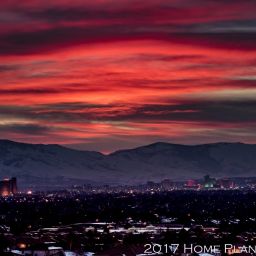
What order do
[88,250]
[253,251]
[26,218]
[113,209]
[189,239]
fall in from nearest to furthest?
[253,251]
[88,250]
[189,239]
[26,218]
[113,209]

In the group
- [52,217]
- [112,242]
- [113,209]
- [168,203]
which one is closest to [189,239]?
[112,242]

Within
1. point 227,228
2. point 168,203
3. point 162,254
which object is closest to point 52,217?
point 227,228

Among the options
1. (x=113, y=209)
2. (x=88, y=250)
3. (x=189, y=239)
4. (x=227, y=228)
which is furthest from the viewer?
(x=113, y=209)

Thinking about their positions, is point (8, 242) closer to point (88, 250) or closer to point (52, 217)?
point (88, 250)

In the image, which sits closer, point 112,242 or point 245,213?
point 112,242

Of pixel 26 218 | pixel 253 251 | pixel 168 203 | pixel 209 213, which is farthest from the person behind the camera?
pixel 168 203

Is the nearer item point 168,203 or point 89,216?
point 89,216

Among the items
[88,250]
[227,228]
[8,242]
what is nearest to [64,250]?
[88,250]

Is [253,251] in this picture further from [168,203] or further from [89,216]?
[168,203]

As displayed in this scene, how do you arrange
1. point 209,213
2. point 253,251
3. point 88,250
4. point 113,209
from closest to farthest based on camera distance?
point 253,251
point 88,250
point 209,213
point 113,209
